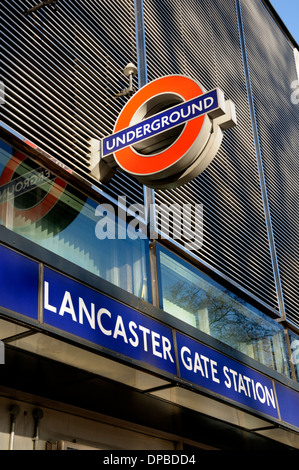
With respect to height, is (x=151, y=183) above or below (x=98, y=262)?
above

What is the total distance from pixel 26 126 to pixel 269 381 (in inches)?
199

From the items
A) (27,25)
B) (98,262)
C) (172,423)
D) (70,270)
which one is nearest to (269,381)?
(172,423)

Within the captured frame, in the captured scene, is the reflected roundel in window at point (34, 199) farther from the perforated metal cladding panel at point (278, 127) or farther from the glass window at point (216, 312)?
the perforated metal cladding panel at point (278, 127)

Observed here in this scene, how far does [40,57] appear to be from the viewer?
879 centimetres

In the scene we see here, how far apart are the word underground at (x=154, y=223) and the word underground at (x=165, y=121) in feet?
2.79

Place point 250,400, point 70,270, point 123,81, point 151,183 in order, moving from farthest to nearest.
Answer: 1. point 123,81
2. point 250,400
3. point 151,183
4. point 70,270

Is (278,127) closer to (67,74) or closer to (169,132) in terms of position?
(67,74)

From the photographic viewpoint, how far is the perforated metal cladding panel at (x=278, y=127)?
46.2 feet

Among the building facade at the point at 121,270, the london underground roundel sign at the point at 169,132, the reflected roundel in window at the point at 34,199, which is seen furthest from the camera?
the london underground roundel sign at the point at 169,132

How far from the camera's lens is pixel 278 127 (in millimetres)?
16562

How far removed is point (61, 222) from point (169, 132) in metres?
1.77
